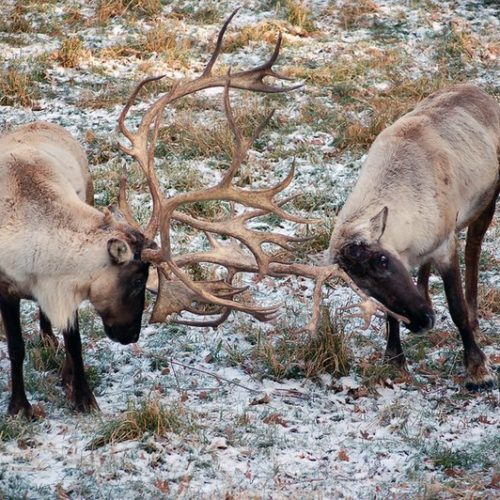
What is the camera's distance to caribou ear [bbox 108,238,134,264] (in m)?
4.39

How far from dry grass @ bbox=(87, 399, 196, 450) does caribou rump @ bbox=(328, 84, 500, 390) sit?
47.7 inches

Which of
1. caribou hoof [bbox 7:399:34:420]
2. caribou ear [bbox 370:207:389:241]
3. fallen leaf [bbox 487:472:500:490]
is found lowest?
caribou hoof [bbox 7:399:34:420]

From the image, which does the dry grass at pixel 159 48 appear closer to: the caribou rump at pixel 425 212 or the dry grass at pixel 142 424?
the caribou rump at pixel 425 212

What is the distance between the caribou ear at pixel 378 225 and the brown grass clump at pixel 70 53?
5308 millimetres

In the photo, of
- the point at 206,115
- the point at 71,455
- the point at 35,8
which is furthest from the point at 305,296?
the point at 35,8

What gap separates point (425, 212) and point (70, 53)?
526 cm

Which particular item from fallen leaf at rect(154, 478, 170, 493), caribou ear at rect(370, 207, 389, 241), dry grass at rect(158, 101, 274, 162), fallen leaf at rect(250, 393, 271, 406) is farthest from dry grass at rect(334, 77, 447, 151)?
fallen leaf at rect(154, 478, 170, 493)

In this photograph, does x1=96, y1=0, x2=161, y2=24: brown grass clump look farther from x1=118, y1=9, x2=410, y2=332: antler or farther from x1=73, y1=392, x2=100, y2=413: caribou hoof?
x1=73, y1=392, x2=100, y2=413: caribou hoof

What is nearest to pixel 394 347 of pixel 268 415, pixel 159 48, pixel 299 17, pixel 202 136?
pixel 268 415

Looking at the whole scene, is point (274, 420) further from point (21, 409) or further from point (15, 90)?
point (15, 90)

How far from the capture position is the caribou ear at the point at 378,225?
4926 mm

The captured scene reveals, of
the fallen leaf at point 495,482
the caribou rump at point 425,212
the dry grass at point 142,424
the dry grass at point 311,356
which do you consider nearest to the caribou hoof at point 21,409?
the dry grass at point 142,424

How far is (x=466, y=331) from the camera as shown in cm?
538

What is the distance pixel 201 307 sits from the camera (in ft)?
17.6
